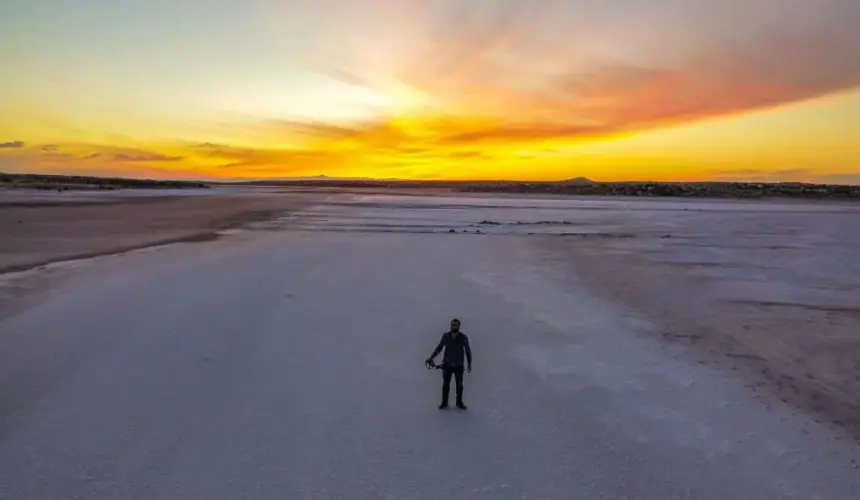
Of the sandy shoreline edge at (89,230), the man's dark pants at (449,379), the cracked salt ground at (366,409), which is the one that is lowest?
the cracked salt ground at (366,409)

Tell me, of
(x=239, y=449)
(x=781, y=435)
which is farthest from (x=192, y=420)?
(x=781, y=435)

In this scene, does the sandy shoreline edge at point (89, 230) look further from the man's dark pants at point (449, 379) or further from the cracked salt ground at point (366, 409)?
the man's dark pants at point (449, 379)

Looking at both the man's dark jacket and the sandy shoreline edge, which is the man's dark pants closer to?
the man's dark jacket

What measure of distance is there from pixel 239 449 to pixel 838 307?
16.3m

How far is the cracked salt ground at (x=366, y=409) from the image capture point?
7.12 meters

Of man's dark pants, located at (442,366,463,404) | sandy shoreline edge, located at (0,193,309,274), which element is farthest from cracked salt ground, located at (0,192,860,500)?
sandy shoreline edge, located at (0,193,309,274)

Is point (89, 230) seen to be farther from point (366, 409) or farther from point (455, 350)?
point (455, 350)

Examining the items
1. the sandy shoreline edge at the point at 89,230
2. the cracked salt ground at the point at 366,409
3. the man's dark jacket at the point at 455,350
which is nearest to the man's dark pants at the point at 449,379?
the man's dark jacket at the point at 455,350

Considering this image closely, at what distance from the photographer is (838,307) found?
55.1ft

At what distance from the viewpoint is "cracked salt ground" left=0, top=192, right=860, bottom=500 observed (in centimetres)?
712

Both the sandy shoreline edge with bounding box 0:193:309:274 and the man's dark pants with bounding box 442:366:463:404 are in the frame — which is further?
the sandy shoreline edge with bounding box 0:193:309:274

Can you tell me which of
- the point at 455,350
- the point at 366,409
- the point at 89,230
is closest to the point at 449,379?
the point at 455,350

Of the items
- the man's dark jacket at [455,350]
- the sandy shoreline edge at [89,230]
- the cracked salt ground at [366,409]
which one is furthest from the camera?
the sandy shoreline edge at [89,230]

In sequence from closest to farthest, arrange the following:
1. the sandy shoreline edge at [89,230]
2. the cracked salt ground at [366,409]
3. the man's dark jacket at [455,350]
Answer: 1. the cracked salt ground at [366,409]
2. the man's dark jacket at [455,350]
3. the sandy shoreline edge at [89,230]
